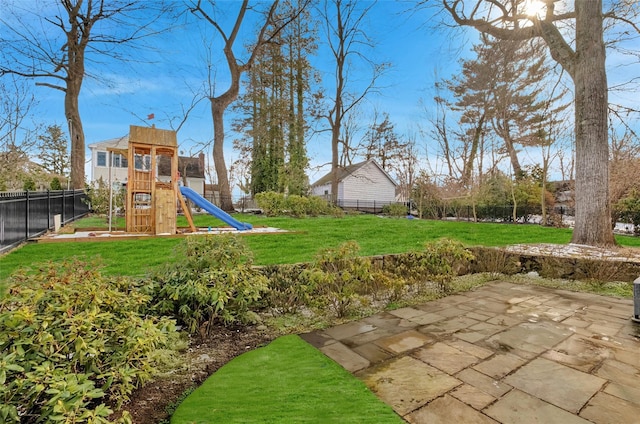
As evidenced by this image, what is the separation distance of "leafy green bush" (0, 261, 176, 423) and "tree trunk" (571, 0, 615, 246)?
8299 millimetres

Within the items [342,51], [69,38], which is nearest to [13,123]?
[69,38]

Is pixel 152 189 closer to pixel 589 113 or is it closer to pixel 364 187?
pixel 589 113

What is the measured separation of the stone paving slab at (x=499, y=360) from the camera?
6.05 ft

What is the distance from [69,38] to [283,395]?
15442 millimetres

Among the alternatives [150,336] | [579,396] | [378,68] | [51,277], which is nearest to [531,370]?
[579,396]

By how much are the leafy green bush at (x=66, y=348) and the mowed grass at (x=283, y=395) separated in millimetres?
426

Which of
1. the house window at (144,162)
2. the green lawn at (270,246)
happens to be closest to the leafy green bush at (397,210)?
the green lawn at (270,246)

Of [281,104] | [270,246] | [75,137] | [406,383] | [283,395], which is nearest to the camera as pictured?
[283,395]

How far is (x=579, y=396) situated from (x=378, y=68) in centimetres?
1947

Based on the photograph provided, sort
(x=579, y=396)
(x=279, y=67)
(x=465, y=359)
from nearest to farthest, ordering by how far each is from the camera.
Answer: (x=579, y=396) < (x=465, y=359) < (x=279, y=67)

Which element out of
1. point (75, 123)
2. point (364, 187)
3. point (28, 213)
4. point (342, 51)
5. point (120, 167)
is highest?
point (342, 51)

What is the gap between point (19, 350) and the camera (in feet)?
4.63

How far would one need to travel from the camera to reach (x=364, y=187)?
28.1m

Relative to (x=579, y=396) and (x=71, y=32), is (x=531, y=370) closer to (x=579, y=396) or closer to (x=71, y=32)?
(x=579, y=396)
